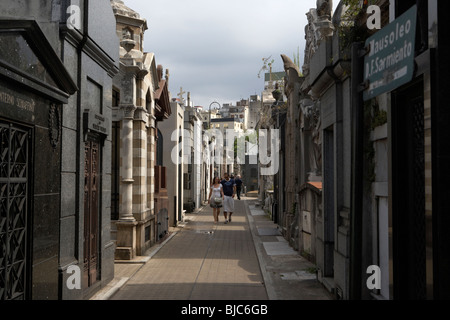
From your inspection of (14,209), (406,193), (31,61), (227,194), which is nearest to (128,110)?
(31,61)

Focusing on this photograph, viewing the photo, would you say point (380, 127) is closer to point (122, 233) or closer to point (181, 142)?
point (122, 233)

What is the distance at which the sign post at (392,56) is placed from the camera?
11.3 ft

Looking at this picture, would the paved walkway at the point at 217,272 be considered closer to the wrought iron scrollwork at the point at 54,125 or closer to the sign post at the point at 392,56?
the wrought iron scrollwork at the point at 54,125

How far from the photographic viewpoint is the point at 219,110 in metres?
119

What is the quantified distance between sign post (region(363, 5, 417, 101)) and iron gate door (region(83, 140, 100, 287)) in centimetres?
480

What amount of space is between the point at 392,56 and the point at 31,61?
372 centimetres

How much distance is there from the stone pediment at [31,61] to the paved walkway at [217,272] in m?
3.46

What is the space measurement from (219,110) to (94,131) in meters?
112

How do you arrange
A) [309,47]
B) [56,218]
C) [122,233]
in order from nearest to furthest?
[56,218] < [122,233] < [309,47]

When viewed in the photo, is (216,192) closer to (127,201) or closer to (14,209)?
(127,201)

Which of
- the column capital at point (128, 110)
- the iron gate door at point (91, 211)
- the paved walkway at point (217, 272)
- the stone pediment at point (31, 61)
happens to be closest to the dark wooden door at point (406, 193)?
the paved walkway at point (217, 272)

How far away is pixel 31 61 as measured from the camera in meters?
5.27

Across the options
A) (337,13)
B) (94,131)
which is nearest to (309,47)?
(337,13)
